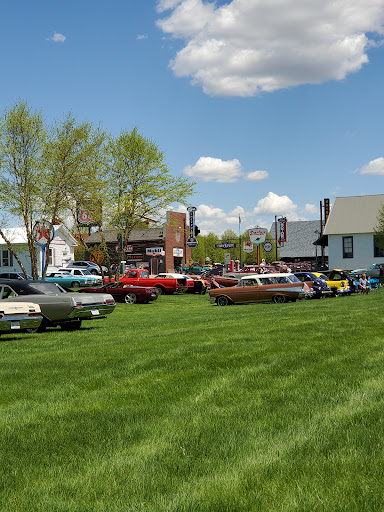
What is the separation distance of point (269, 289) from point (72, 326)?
489 inches

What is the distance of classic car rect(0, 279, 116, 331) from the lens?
666 inches

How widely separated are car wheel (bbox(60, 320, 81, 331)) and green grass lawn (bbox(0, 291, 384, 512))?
7.77 meters

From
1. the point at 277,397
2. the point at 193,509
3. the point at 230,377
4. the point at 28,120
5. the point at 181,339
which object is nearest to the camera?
the point at 193,509

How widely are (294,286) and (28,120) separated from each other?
16.9 metres

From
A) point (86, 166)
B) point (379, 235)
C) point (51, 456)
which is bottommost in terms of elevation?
point (51, 456)

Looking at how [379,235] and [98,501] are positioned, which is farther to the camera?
[379,235]

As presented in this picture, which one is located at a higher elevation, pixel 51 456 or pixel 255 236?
pixel 255 236

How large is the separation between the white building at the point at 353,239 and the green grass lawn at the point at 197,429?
5153 cm

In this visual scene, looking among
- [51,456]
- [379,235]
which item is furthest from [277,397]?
[379,235]

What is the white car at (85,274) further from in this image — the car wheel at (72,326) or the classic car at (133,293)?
the car wheel at (72,326)

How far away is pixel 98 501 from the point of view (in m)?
4.08

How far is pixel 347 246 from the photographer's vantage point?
2397 inches

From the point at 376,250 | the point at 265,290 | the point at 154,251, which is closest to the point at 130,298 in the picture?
the point at 265,290

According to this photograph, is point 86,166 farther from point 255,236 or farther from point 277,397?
point 255,236
